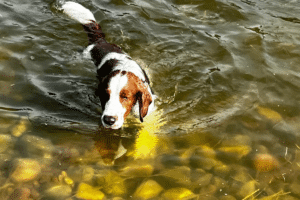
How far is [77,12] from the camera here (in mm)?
5867

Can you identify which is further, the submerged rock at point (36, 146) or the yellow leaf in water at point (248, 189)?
the submerged rock at point (36, 146)

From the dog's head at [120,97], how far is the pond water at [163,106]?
0.98ft

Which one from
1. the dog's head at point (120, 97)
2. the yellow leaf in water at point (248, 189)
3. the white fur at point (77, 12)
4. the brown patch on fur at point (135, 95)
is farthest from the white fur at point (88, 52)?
the yellow leaf in water at point (248, 189)

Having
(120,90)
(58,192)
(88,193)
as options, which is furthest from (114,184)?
(120,90)

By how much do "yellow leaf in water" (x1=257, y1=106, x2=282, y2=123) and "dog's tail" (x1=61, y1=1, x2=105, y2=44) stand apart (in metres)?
2.66

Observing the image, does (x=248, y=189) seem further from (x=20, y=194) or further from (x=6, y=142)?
(x=6, y=142)

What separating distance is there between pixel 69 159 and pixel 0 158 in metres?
0.63

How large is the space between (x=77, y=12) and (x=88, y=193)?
361 cm

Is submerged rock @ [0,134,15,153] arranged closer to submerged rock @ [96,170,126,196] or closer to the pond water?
the pond water

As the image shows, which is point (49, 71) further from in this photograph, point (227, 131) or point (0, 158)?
point (227, 131)

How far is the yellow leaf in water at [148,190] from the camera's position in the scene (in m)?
3.16

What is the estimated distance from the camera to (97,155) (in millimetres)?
3576

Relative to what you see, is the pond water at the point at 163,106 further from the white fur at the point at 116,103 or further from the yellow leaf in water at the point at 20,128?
the white fur at the point at 116,103

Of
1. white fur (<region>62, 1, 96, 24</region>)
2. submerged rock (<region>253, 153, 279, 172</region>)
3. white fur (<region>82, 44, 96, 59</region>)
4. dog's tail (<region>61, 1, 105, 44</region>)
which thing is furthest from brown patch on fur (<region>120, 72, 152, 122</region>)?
white fur (<region>62, 1, 96, 24</region>)
